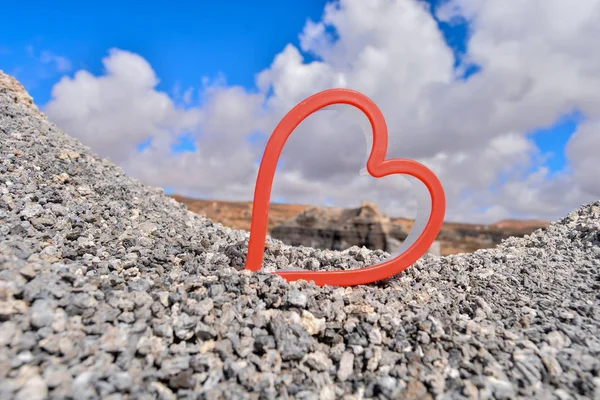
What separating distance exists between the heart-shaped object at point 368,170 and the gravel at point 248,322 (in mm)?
265

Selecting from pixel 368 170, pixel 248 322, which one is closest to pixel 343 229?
pixel 368 170

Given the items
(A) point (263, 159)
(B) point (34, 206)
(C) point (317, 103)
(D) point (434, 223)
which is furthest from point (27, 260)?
(D) point (434, 223)

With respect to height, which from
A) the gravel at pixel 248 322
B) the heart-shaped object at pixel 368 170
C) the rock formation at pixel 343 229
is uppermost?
the rock formation at pixel 343 229

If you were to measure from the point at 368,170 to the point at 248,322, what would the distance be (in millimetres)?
2520

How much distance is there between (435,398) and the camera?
3133 millimetres

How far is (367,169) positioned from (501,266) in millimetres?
2759

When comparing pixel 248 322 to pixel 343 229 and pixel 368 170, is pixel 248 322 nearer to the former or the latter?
pixel 368 170

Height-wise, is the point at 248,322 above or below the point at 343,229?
below

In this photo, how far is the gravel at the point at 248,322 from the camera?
3.11 m

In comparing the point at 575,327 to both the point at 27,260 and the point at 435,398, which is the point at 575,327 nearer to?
the point at 435,398

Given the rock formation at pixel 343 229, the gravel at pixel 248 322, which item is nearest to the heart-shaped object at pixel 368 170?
the gravel at pixel 248 322

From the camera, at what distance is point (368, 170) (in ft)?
16.6

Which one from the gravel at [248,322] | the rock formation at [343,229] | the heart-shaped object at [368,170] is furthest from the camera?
the rock formation at [343,229]

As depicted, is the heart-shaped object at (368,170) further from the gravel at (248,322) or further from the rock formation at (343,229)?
the rock formation at (343,229)
